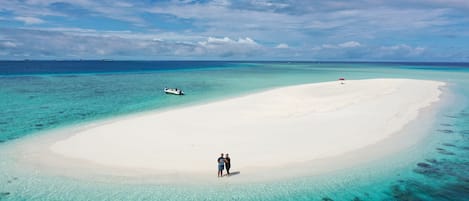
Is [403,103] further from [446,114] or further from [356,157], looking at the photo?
[356,157]

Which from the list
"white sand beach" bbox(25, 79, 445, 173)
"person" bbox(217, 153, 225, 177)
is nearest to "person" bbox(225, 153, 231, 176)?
"person" bbox(217, 153, 225, 177)

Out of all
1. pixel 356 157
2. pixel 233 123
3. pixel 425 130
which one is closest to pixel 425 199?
pixel 356 157

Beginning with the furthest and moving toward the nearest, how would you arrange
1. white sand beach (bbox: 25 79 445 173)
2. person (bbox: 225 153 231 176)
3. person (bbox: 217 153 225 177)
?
white sand beach (bbox: 25 79 445 173)
person (bbox: 225 153 231 176)
person (bbox: 217 153 225 177)

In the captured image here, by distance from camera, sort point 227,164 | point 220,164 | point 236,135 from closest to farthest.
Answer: point 220,164 → point 227,164 → point 236,135

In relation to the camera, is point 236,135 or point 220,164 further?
point 236,135

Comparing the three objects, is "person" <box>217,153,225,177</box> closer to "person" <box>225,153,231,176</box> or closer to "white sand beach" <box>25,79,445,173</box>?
"person" <box>225,153,231,176</box>

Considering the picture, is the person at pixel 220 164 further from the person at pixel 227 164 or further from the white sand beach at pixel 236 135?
the white sand beach at pixel 236 135

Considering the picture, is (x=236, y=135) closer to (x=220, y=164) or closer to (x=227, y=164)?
(x=227, y=164)

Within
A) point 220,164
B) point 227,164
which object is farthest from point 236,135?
point 220,164
